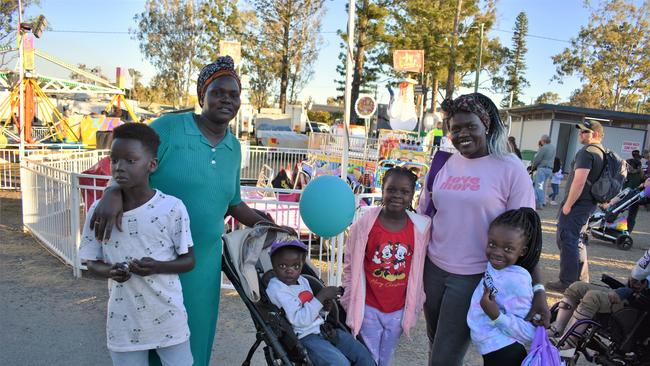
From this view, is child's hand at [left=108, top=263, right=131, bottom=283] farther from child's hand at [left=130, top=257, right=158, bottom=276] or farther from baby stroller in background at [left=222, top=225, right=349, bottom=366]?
baby stroller in background at [left=222, top=225, right=349, bottom=366]

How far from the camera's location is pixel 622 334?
312cm

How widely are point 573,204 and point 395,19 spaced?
2323cm

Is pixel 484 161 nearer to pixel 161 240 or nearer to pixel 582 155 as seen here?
pixel 161 240

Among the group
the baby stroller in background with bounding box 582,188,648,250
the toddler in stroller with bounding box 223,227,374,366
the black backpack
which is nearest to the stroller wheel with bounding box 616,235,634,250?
the baby stroller in background with bounding box 582,188,648,250

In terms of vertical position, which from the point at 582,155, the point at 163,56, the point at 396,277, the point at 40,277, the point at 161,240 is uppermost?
the point at 163,56

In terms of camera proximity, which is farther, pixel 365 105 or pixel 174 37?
pixel 174 37

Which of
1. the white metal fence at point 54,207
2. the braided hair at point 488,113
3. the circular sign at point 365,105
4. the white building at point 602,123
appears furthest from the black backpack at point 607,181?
the white building at point 602,123

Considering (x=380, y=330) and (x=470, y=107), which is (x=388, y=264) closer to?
(x=380, y=330)

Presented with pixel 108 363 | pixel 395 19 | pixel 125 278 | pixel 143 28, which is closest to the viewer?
pixel 125 278

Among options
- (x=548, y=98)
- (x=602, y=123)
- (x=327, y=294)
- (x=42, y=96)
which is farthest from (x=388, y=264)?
(x=548, y=98)

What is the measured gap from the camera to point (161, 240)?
5.92 ft

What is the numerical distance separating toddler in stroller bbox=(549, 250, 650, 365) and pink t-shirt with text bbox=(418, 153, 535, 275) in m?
1.47

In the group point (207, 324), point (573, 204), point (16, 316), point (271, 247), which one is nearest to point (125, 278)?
point (207, 324)

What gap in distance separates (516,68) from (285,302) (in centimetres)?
6358
